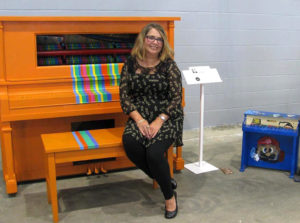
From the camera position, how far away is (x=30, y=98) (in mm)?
2674

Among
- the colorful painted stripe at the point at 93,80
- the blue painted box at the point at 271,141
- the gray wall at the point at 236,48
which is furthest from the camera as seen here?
the gray wall at the point at 236,48

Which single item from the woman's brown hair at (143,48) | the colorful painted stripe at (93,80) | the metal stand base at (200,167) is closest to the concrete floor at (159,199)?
the metal stand base at (200,167)

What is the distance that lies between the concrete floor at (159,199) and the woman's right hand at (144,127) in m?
0.50

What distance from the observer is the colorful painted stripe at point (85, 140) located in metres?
2.44

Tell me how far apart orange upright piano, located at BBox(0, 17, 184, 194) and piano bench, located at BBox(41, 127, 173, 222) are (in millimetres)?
238

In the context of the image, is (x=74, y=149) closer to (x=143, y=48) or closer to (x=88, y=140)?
(x=88, y=140)

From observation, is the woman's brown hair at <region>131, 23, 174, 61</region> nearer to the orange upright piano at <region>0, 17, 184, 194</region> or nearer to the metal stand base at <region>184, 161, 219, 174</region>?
the orange upright piano at <region>0, 17, 184, 194</region>

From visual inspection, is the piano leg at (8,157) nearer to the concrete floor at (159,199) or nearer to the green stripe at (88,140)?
the concrete floor at (159,199)

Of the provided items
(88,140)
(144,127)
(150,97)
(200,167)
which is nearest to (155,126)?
(144,127)

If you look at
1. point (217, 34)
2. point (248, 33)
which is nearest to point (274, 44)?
point (248, 33)

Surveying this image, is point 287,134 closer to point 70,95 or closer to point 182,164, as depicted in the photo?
point 182,164

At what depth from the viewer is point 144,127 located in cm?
255

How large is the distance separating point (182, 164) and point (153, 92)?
85 cm

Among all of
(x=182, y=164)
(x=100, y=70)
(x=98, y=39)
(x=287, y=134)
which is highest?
(x=98, y=39)
